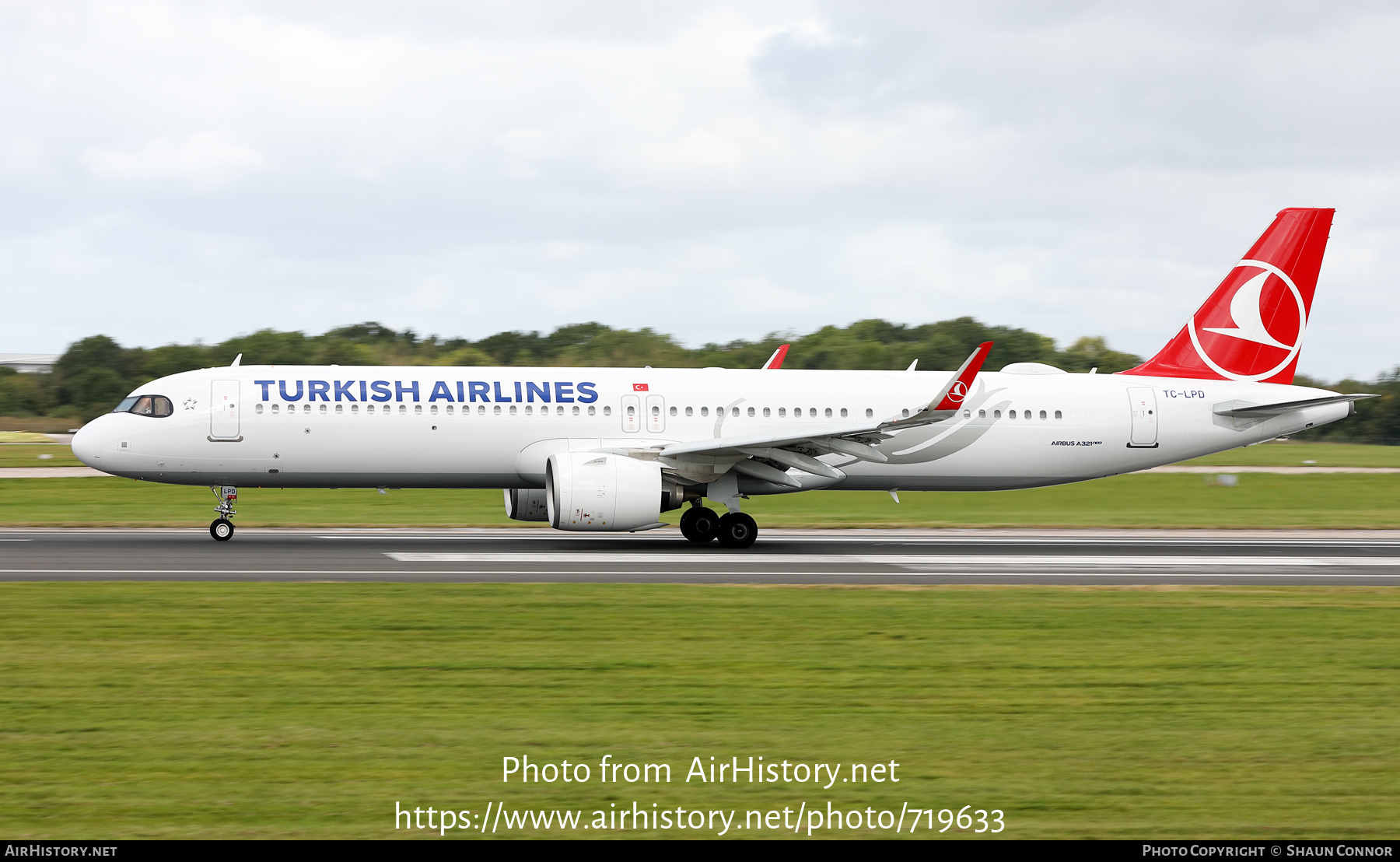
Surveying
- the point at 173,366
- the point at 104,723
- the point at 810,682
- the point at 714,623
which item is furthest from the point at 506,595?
the point at 173,366

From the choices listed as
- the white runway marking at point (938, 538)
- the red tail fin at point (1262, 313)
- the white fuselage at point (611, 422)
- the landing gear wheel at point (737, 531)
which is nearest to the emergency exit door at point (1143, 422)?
the white fuselage at point (611, 422)

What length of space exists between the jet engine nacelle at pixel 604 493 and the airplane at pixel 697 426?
0.10 feet

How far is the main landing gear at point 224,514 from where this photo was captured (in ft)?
74.8

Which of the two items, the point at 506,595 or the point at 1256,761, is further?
the point at 506,595

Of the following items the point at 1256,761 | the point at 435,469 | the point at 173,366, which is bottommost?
the point at 1256,761

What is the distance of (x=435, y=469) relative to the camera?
2331 centimetres

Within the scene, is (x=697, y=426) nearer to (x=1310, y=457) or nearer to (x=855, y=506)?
(x=855, y=506)

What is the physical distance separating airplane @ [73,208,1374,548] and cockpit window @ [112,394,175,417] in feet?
0.11

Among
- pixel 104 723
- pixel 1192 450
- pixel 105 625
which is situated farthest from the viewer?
pixel 1192 450

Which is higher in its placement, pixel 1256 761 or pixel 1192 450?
pixel 1192 450

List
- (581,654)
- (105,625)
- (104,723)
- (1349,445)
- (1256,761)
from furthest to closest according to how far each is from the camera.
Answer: (1349,445), (105,625), (581,654), (104,723), (1256,761)

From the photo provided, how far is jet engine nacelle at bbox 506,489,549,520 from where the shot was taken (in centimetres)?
2427
